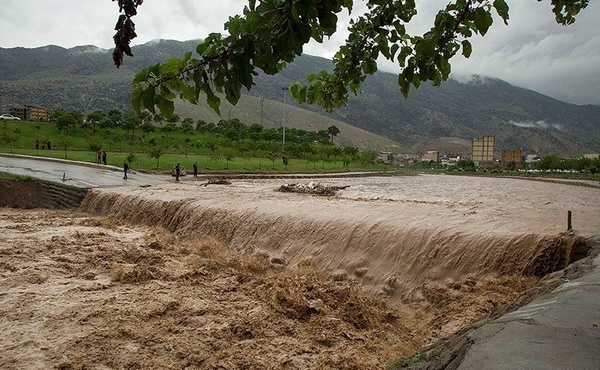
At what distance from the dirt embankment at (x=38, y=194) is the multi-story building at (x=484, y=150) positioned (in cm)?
13211

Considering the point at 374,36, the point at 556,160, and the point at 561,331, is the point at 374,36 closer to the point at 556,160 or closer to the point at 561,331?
the point at 561,331

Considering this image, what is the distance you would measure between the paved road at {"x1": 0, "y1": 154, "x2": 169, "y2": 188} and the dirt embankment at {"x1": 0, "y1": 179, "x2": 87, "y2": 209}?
1.25m

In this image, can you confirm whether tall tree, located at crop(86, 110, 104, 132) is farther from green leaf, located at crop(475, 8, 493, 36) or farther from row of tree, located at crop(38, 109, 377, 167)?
green leaf, located at crop(475, 8, 493, 36)

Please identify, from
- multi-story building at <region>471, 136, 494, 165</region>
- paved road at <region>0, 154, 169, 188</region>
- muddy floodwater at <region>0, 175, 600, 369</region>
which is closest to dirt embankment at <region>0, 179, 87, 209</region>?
paved road at <region>0, 154, 169, 188</region>

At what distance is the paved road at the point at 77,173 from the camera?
893 inches

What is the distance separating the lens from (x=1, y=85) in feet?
454

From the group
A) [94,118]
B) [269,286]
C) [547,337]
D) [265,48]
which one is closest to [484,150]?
[94,118]

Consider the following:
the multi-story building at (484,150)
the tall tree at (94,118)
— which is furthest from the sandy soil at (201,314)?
the multi-story building at (484,150)

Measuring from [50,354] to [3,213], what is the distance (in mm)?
13813

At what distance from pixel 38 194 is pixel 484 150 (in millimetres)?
139263

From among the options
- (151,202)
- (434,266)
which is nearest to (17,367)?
(434,266)

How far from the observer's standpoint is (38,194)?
19172 mm

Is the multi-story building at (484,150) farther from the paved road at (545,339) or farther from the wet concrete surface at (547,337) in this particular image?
the paved road at (545,339)

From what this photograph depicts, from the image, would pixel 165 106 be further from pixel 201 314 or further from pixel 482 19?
pixel 201 314
